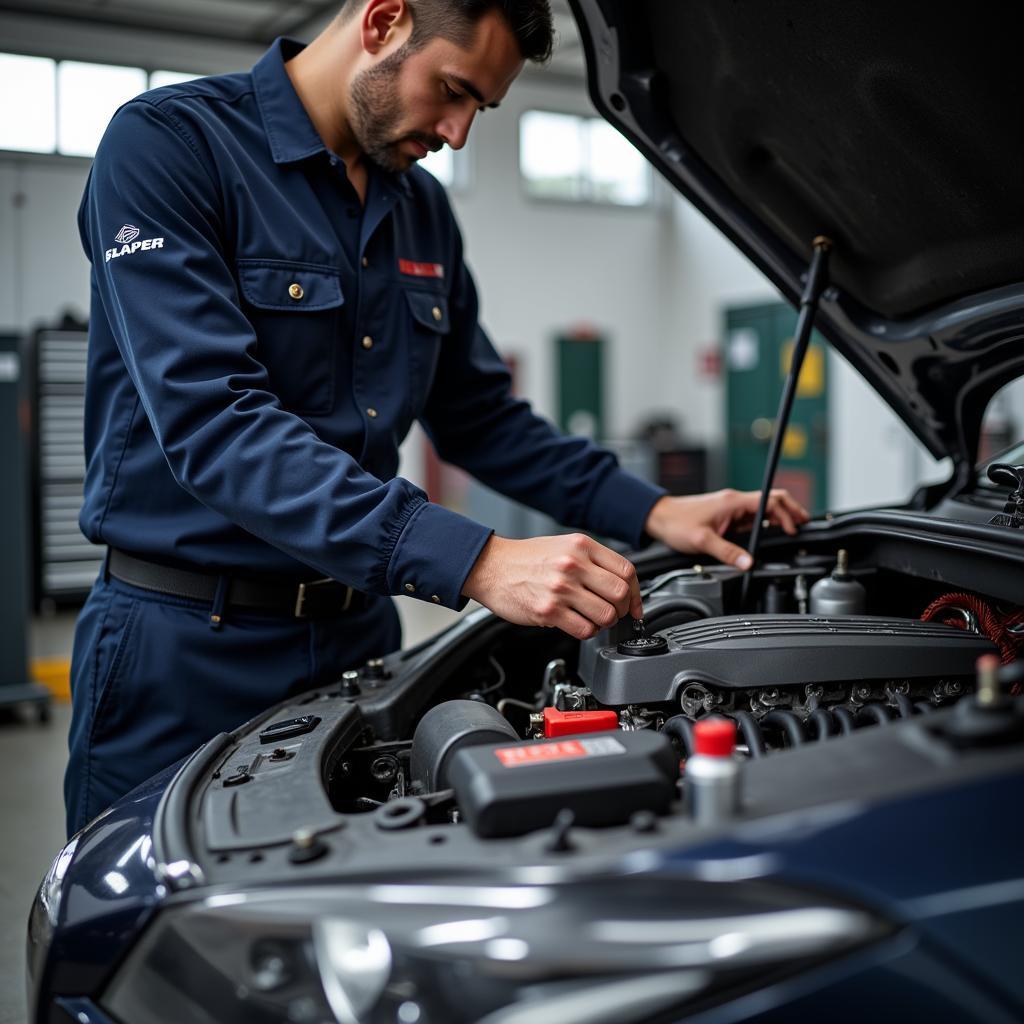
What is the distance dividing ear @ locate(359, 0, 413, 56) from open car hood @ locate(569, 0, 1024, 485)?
0.73ft

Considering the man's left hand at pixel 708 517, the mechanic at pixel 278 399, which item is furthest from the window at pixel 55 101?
the man's left hand at pixel 708 517

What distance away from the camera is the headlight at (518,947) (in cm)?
66

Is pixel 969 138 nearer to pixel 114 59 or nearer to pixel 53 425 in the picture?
pixel 53 425

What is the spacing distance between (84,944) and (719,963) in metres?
0.53

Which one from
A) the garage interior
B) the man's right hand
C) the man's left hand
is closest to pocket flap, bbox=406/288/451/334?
the man's left hand

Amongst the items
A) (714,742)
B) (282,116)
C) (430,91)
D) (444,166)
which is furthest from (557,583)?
(444,166)

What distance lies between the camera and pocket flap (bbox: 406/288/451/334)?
1625 millimetres

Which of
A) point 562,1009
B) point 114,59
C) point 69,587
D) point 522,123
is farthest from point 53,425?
point 562,1009

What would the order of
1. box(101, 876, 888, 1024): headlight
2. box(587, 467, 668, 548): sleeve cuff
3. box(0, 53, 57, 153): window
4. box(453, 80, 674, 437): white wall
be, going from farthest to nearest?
box(453, 80, 674, 437): white wall
box(0, 53, 57, 153): window
box(587, 467, 668, 548): sleeve cuff
box(101, 876, 888, 1024): headlight

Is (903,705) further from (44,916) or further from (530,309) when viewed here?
(530,309)

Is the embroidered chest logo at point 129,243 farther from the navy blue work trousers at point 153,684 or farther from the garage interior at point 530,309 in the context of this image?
the garage interior at point 530,309

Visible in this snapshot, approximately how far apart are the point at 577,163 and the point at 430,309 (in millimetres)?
8165

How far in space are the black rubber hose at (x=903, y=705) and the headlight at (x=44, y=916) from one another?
2.80 ft

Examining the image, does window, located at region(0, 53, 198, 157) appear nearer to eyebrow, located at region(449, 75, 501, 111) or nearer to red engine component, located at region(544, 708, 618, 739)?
eyebrow, located at region(449, 75, 501, 111)
